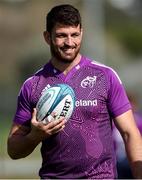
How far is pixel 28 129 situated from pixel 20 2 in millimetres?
18588

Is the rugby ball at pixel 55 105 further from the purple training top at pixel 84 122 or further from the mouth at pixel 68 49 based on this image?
the mouth at pixel 68 49

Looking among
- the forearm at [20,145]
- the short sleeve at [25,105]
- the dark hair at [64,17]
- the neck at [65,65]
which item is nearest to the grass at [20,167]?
the forearm at [20,145]

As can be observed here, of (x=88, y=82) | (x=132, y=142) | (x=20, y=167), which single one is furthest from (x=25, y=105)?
(x=20, y=167)

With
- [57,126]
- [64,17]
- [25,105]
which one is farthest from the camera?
[25,105]

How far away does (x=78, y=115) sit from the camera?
22.7 feet

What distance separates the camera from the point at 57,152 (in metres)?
6.98

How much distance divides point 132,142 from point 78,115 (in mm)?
461

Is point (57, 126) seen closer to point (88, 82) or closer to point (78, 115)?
point (78, 115)

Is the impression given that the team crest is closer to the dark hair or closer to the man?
the man

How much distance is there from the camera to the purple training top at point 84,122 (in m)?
6.94

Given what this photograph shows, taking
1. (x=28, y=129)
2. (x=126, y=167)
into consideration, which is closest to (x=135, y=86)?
(x=126, y=167)

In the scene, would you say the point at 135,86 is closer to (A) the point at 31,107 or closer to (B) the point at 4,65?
(B) the point at 4,65

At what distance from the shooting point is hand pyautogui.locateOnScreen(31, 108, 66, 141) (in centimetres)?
673

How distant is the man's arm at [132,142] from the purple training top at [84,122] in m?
0.08
